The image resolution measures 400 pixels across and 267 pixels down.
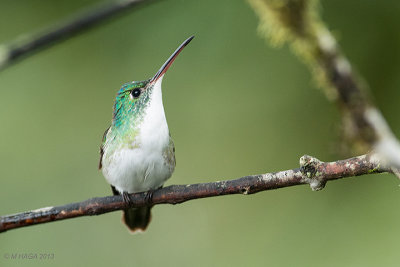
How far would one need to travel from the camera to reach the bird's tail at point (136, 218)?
155 inches

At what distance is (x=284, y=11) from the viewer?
9.41ft

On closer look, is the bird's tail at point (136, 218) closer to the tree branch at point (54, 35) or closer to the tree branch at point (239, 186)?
the tree branch at point (239, 186)

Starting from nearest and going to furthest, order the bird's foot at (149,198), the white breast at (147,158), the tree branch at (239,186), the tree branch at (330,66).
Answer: the tree branch at (239,186) → the tree branch at (330,66) → the bird's foot at (149,198) → the white breast at (147,158)

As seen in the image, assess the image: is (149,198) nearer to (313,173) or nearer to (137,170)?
(137,170)

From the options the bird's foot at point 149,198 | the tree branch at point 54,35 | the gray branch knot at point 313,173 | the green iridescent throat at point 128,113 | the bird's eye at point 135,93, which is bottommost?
the gray branch knot at point 313,173

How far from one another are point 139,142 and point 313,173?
1.31 m

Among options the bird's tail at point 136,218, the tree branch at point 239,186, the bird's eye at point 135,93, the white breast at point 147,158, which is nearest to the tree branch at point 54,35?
the tree branch at point 239,186

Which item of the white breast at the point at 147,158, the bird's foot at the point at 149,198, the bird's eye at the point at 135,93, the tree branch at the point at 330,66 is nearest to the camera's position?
the tree branch at the point at 330,66

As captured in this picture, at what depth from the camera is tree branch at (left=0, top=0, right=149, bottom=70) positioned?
1.58m

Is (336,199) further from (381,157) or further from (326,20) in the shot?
(381,157)

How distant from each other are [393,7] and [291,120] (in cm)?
151

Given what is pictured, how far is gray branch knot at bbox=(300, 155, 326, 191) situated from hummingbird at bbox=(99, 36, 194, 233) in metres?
1.17

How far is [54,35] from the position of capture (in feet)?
5.21

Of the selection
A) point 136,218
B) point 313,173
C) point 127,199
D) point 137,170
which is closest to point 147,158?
point 137,170
